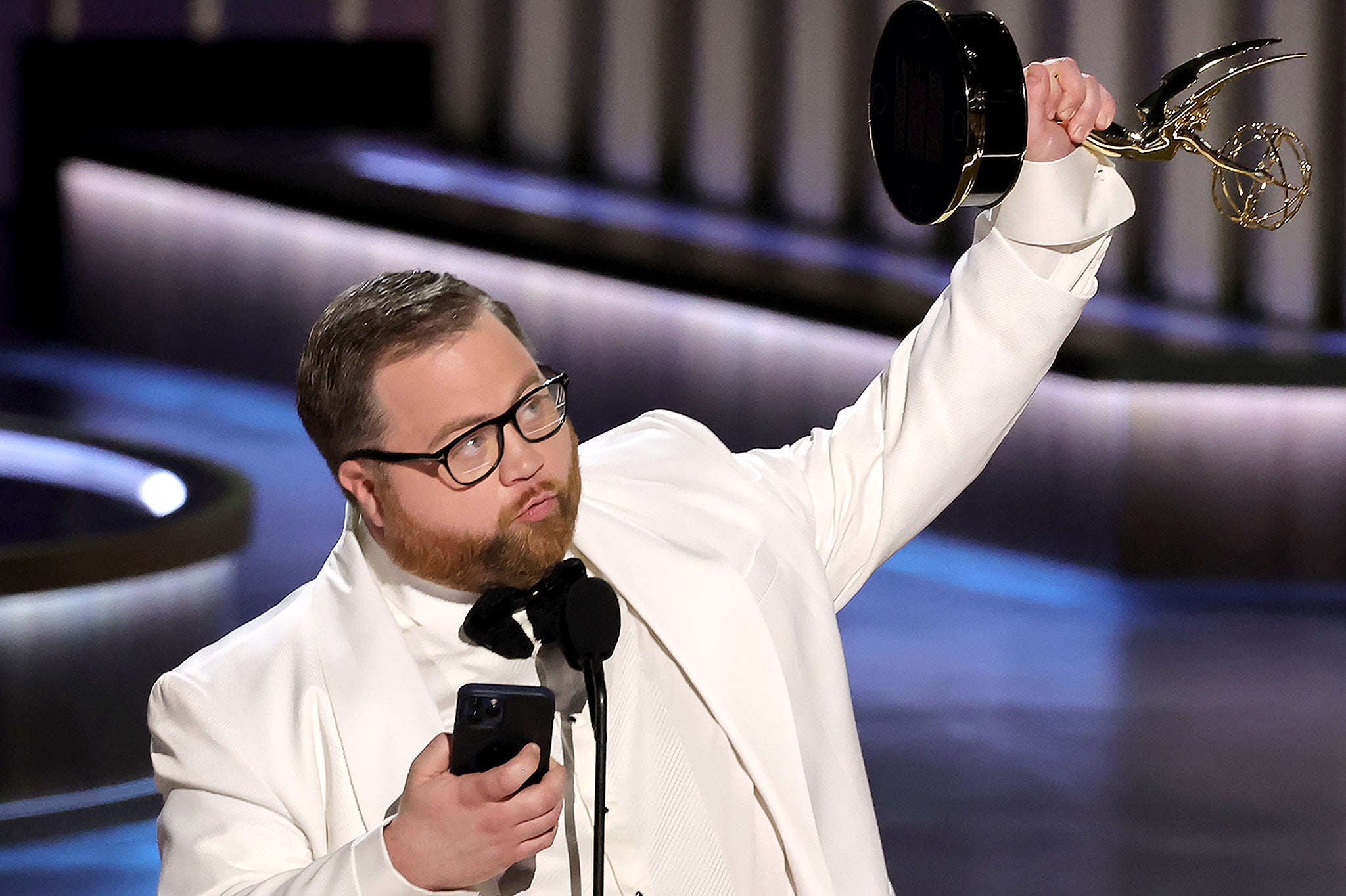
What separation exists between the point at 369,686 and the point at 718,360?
4453mm

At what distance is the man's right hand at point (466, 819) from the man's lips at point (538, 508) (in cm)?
25

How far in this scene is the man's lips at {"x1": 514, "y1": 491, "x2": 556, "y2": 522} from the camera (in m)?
1.40

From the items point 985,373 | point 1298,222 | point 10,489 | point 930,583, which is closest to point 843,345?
point 930,583

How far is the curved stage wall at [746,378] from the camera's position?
4.82 metres

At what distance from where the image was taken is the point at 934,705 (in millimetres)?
3953

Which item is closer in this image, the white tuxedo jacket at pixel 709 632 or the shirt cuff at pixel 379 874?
the shirt cuff at pixel 379 874

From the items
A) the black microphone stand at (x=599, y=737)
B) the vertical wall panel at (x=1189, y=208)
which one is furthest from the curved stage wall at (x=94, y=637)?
the vertical wall panel at (x=1189, y=208)

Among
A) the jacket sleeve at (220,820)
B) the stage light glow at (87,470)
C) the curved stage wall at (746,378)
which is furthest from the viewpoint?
the curved stage wall at (746,378)

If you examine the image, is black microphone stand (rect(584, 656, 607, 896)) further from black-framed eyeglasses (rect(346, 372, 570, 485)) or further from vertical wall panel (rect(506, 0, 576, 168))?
vertical wall panel (rect(506, 0, 576, 168))

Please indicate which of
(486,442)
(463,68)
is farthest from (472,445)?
(463,68)

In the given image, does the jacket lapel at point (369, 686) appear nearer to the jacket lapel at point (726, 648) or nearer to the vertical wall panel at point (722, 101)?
the jacket lapel at point (726, 648)

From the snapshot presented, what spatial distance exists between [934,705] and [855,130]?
2903 mm

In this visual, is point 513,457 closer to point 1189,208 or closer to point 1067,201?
point 1067,201

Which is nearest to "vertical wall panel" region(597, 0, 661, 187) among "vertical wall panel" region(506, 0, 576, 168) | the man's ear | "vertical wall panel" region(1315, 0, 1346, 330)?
"vertical wall panel" region(506, 0, 576, 168)
